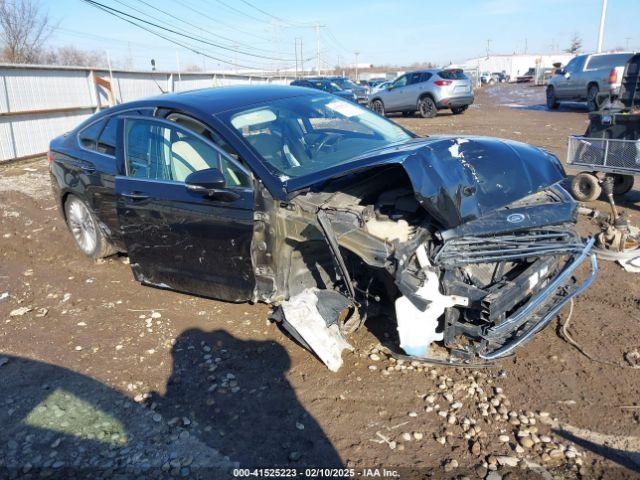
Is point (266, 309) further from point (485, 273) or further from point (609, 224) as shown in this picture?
point (609, 224)

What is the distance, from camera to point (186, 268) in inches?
157

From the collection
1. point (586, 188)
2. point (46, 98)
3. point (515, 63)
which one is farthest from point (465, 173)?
point (515, 63)

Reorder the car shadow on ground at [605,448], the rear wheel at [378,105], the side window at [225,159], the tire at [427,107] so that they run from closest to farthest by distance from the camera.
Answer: the car shadow on ground at [605,448] < the side window at [225,159] < the tire at [427,107] < the rear wheel at [378,105]

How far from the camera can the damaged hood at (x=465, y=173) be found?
306 centimetres

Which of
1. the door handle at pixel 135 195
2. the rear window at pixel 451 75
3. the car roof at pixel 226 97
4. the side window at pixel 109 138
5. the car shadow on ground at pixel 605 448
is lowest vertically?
the car shadow on ground at pixel 605 448

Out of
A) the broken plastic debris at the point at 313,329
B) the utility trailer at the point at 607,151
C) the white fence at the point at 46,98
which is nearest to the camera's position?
the broken plastic debris at the point at 313,329

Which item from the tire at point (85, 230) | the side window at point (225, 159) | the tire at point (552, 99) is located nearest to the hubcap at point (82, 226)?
the tire at point (85, 230)

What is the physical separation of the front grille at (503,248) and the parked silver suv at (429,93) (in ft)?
53.3

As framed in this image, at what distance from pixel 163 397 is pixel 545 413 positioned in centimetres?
229

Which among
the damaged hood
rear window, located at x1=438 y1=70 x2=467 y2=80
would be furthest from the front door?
rear window, located at x1=438 y1=70 x2=467 y2=80

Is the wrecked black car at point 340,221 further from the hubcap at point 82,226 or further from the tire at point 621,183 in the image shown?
the tire at point 621,183

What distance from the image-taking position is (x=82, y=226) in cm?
546

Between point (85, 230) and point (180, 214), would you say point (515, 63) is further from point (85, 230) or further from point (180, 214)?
point (180, 214)

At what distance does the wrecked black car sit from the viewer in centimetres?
309
